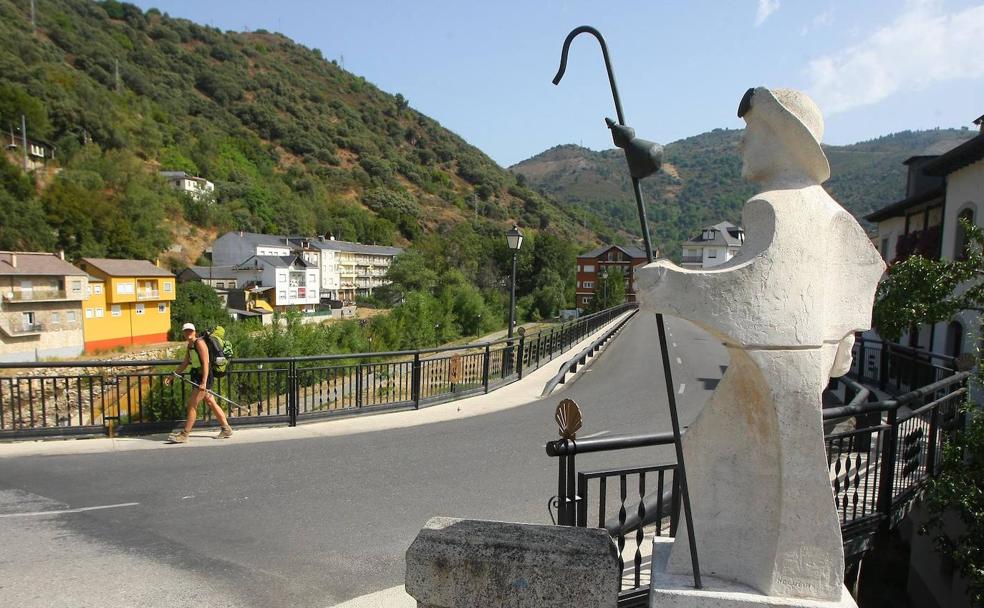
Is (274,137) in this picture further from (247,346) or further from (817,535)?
(817,535)

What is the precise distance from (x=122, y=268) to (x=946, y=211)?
5205 centimetres

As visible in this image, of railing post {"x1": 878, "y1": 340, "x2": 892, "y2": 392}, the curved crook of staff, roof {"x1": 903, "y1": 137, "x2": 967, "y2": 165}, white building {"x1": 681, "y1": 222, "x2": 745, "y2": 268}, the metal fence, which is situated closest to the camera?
the curved crook of staff

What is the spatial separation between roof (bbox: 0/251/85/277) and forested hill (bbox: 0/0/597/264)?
12417 millimetres

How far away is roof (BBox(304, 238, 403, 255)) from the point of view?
76412mm

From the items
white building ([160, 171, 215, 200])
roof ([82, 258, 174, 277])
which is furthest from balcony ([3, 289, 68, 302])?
white building ([160, 171, 215, 200])

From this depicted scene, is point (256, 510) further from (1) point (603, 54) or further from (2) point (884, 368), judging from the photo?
(2) point (884, 368)

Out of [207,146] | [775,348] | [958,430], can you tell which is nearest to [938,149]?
[958,430]

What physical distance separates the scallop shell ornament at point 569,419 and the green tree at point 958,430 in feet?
12.4

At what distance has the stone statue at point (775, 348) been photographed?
226cm

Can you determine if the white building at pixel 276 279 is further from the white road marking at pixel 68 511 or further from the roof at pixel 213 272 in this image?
the white road marking at pixel 68 511

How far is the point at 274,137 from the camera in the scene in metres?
119

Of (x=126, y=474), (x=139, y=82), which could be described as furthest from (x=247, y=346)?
(x=139, y=82)

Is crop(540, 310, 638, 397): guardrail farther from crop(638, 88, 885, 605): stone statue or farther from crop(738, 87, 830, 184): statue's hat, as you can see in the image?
crop(738, 87, 830, 184): statue's hat

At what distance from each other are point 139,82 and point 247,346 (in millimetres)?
101307
